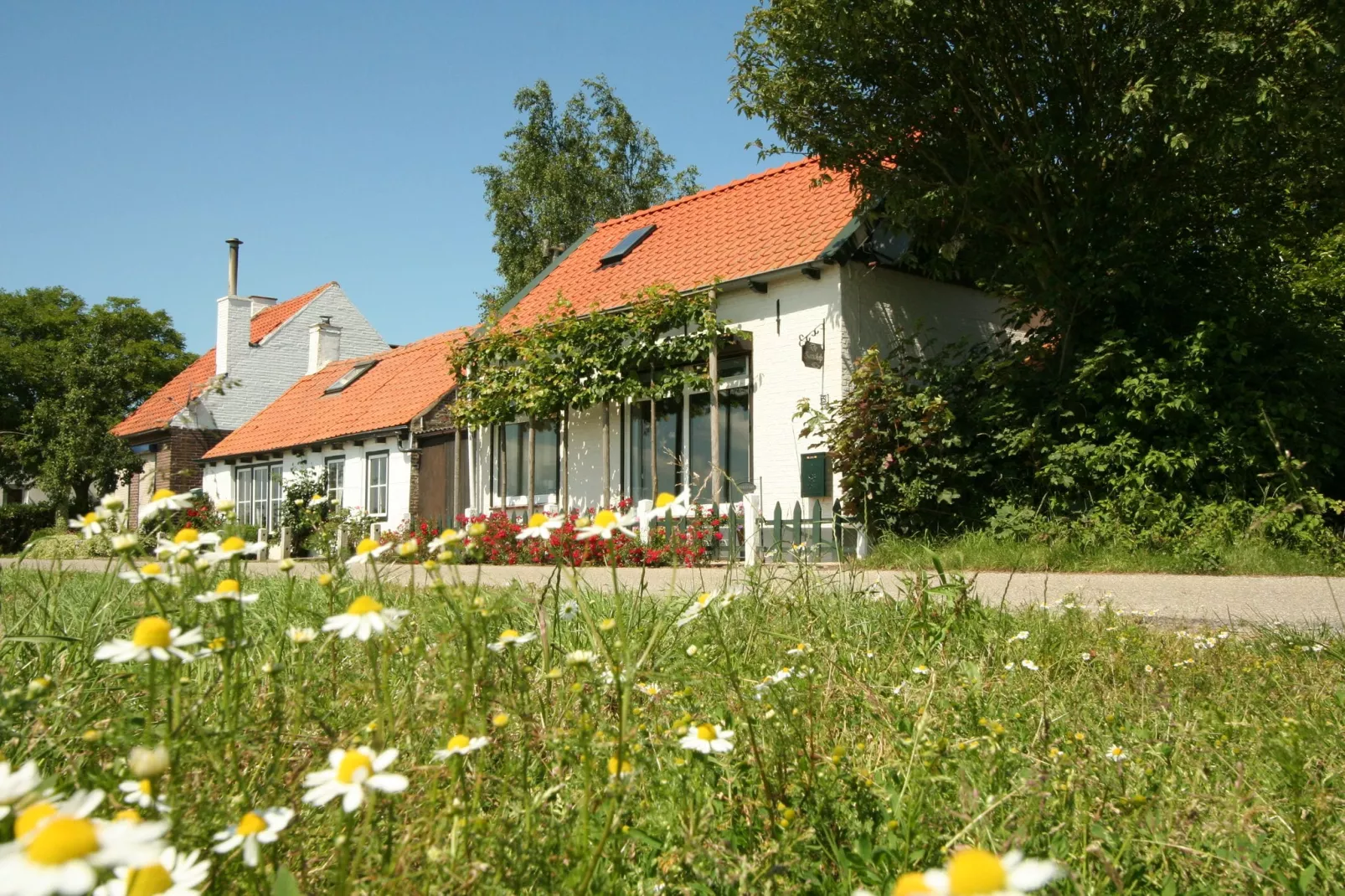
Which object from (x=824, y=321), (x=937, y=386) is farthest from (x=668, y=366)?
(x=937, y=386)

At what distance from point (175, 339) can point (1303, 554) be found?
4690 centimetres

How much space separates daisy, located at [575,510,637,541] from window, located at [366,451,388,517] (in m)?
19.1

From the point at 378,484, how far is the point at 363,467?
75 cm

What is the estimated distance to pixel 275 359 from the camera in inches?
Answer: 1139

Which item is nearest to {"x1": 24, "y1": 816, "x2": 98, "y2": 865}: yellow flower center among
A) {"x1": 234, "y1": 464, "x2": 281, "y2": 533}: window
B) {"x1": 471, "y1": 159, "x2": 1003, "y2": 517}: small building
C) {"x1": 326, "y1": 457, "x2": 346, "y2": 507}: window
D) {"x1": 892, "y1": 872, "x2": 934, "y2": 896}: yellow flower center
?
{"x1": 892, "y1": 872, "x2": 934, "y2": 896}: yellow flower center

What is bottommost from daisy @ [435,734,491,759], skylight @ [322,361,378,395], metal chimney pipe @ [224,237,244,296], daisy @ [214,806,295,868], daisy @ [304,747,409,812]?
daisy @ [214,806,295,868]

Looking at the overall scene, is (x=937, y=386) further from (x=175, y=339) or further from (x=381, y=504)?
(x=175, y=339)

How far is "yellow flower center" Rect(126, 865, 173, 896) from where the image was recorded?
951mm

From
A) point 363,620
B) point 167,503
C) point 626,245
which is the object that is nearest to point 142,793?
point 363,620

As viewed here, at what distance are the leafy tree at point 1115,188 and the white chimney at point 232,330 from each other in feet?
70.2

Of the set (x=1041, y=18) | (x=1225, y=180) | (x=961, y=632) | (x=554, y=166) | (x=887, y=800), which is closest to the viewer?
(x=887, y=800)

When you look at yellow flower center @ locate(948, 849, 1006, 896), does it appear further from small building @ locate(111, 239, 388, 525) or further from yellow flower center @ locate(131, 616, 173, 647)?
small building @ locate(111, 239, 388, 525)

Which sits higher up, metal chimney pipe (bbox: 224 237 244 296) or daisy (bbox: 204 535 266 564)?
metal chimney pipe (bbox: 224 237 244 296)

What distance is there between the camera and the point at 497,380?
51.1 feet
